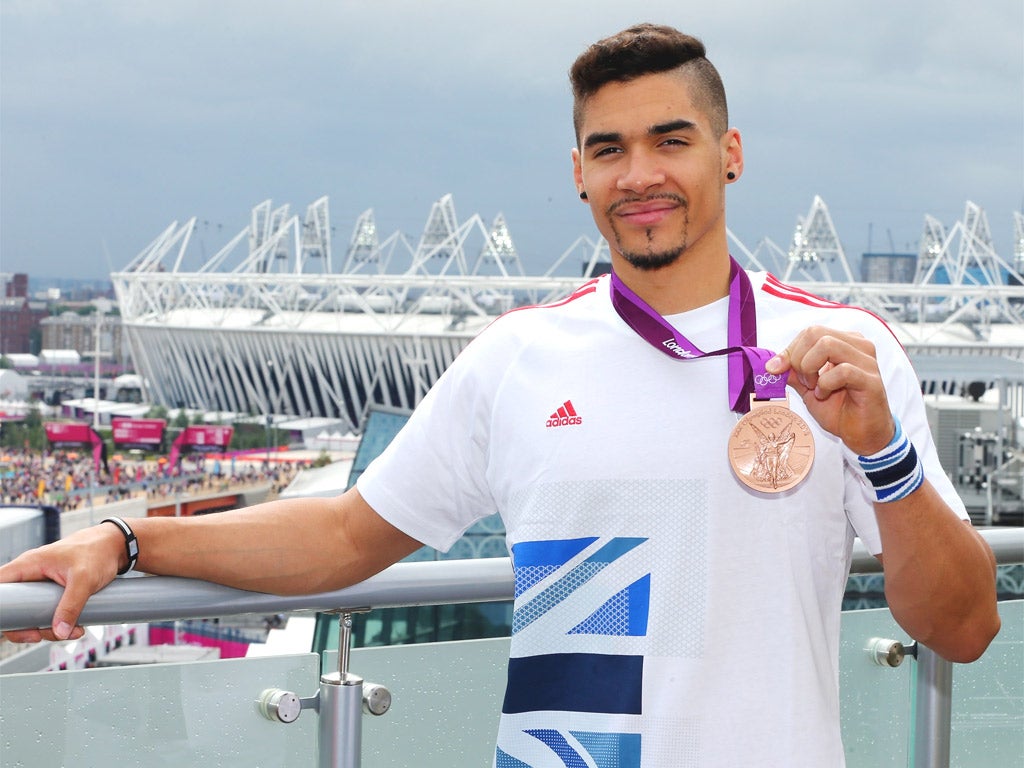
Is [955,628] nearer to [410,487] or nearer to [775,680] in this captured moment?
[775,680]

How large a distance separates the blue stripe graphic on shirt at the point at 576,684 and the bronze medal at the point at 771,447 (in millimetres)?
286

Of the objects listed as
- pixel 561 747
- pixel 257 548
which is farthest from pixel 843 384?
pixel 257 548

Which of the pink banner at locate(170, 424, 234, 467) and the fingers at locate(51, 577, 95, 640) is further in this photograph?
the pink banner at locate(170, 424, 234, 467)

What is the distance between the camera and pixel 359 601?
6.68ft

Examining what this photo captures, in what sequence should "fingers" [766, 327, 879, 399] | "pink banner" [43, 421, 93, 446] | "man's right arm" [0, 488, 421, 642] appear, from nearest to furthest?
"fingers" [766, 327, 879, 399] → "man's right arm" [0, 488, 421, 642] → "pink banner" [43, 421, 93, 446]

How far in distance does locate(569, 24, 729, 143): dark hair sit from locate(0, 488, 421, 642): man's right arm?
0.73 meters

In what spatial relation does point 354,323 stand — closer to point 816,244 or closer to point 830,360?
point 816,244

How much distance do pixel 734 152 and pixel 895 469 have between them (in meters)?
0.59

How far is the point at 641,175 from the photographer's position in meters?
1.77

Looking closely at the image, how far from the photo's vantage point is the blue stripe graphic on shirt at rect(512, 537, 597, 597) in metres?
1.74

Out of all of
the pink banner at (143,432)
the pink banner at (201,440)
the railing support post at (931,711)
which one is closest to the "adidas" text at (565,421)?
the railing support post at (931,711)

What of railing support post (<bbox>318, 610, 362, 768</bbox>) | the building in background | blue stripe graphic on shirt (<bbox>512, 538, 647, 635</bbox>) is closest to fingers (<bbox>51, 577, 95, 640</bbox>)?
railing support post (<bbox>318, 610, 362, 768</bbox>)

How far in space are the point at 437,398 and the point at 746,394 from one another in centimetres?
48

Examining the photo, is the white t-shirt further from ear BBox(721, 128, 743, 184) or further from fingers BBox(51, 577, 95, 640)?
fingers BBox(51, 577, 95, 640)
